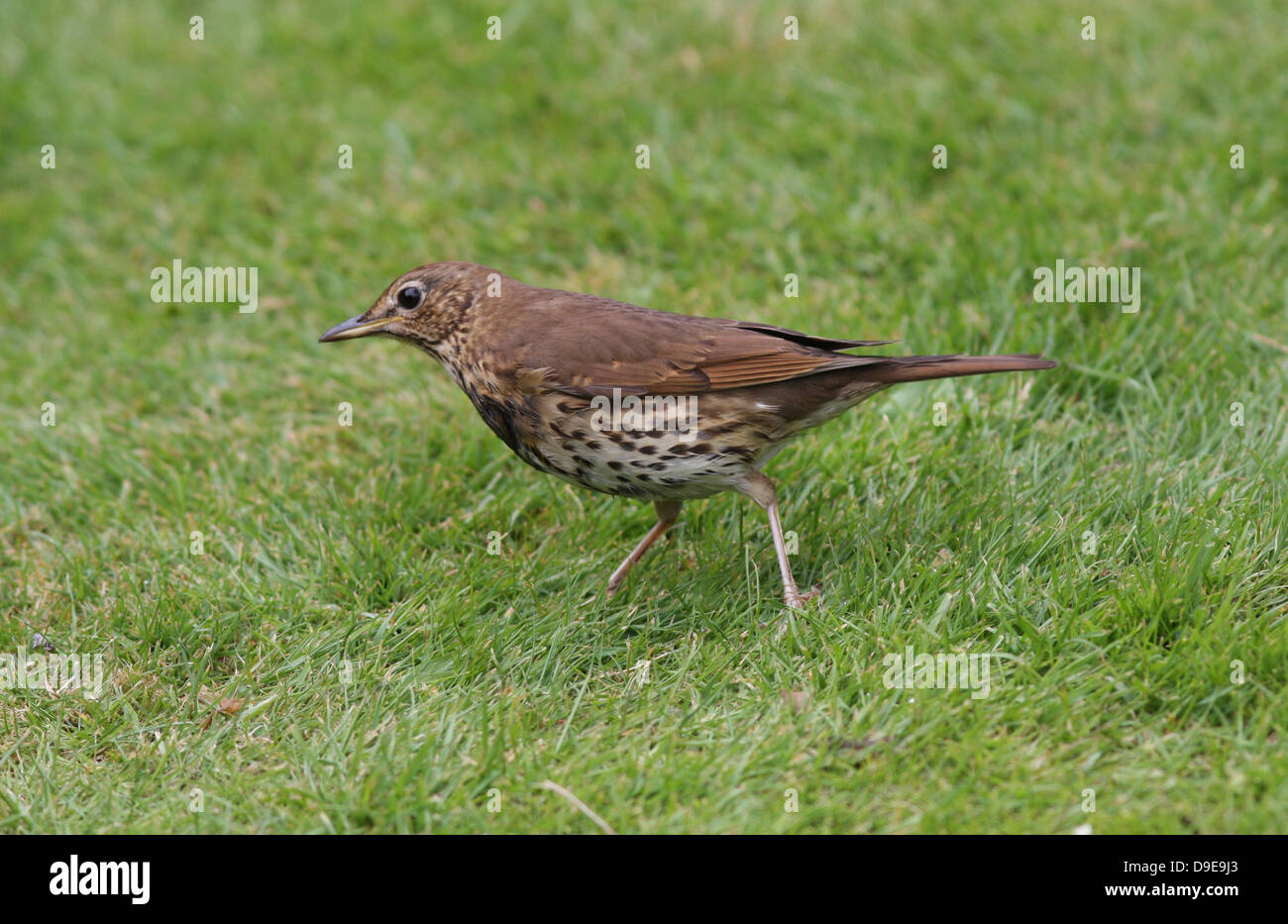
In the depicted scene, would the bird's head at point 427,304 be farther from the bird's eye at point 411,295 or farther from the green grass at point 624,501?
the green grass at point 624,501

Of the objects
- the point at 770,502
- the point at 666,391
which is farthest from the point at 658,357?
the point at 770,502

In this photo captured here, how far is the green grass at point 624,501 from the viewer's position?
157 inches

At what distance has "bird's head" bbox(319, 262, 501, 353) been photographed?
502 cm

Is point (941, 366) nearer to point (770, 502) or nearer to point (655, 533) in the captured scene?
point (770, 502)

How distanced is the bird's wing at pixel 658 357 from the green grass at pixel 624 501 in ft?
2.33

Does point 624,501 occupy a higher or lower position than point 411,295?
lower

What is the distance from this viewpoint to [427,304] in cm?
504

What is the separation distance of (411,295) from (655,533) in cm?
125

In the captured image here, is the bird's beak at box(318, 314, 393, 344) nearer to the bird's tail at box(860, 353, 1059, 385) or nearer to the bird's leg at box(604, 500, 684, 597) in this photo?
the bird's leg at box(604, 500, 684, 597)

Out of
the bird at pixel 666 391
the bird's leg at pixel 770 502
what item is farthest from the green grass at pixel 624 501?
the bird at pixel 666 391

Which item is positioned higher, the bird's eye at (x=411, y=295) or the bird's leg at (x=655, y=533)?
the bird's eye at (x=411, y=295)

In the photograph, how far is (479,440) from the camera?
573 cm

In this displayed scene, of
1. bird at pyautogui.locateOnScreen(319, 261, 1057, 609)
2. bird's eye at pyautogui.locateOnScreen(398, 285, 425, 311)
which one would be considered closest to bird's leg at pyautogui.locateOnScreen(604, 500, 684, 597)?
bird at pyautogui.locateOnScreen(319, 261, 1057, 609)
